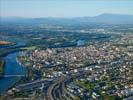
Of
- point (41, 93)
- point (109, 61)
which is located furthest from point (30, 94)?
point (109, 61)

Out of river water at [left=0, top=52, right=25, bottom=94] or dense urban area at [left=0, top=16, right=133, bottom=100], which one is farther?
river water at [left=0, top=52, right=25, bottom=94]

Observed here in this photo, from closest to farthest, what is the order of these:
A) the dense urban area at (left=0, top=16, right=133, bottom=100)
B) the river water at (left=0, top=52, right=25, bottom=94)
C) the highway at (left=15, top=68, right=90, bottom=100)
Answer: the highway at (left=15, top=68, right=90, bottom=100), the dense urban area at (left=0, top=16, right=133, bottom=100), the river water at (left=0, top=52, right=25, bottom=94)

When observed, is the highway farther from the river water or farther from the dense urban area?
the river water

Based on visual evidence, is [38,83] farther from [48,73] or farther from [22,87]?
[48,73]

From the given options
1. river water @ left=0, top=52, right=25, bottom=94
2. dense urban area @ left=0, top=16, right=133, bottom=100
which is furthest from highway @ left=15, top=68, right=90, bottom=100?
river water @ left=0, top=52, right=25, bottom=94

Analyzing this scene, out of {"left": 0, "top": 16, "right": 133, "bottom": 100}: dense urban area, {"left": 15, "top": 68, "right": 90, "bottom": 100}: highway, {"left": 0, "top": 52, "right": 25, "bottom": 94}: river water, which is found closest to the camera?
{"left": 15, "top": 68, "right": 90, "bottom": 100}: highway

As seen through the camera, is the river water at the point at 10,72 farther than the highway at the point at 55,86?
Yes

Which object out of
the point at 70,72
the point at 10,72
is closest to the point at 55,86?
the point at 70,72

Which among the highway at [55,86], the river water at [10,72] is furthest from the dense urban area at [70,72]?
the river water at [10,72]

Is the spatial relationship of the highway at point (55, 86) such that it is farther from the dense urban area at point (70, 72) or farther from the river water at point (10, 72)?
the river water at point (10, 72)
